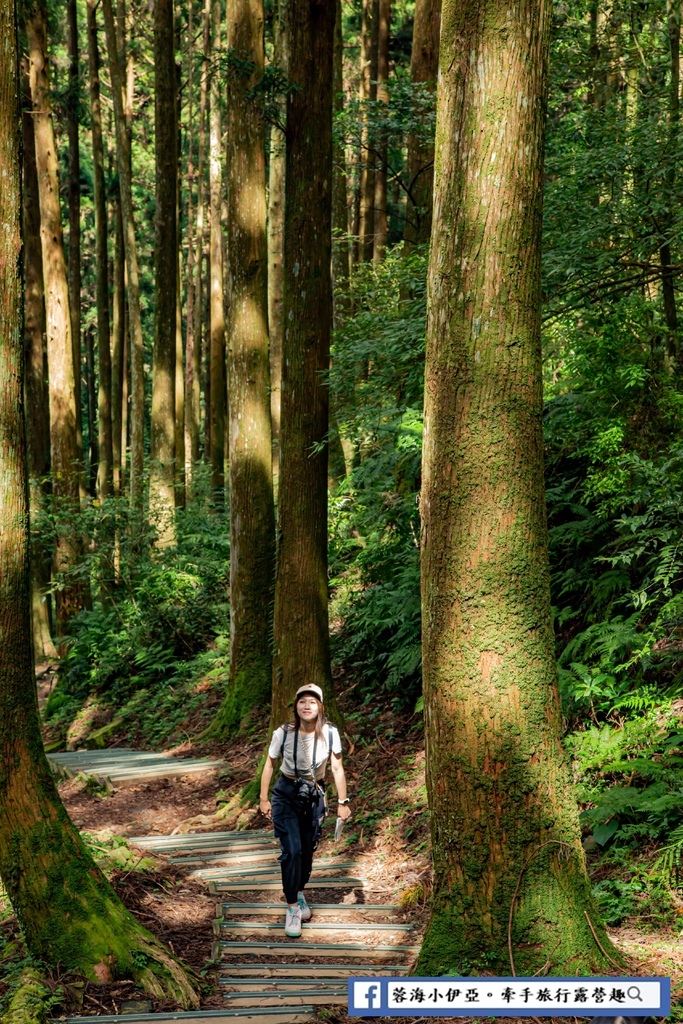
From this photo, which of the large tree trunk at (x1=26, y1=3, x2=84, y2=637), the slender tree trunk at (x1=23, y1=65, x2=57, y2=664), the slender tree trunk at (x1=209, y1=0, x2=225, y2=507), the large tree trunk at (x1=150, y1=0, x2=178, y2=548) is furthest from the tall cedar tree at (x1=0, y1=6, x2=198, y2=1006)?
the slender tree trunk at (x1=209, y1=0, x2=225, y2=507)

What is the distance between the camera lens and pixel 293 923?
6371 millimetres

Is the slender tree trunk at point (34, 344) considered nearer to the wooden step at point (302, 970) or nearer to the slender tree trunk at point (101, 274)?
the slender tree trunk at point (101, 274)

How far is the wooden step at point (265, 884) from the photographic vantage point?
24.9 feet

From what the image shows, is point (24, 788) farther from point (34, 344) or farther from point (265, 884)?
point (34, 344)

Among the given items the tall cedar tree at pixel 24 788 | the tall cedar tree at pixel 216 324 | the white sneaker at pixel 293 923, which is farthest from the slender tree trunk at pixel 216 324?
the tall cedar tree at pixel 24 788

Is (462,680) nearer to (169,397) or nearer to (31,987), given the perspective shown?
(31,987)

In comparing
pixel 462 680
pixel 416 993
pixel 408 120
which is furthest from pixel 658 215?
pixel 416 993

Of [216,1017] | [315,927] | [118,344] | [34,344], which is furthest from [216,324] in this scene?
[216,1017]

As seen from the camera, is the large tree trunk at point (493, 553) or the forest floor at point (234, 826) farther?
the forest floor at point (234, 826)

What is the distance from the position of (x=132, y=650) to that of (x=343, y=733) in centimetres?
835

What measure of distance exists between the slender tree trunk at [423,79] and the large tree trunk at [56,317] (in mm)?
7857

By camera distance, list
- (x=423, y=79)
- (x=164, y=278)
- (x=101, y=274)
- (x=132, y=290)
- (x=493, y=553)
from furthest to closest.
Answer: (x=101, y=274), (x=132, y=290), (x=164, y=278), (x=423, y=79), (x=493, y=553)

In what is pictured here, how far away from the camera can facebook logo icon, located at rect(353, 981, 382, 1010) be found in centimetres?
326

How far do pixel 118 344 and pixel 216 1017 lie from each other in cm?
2835
